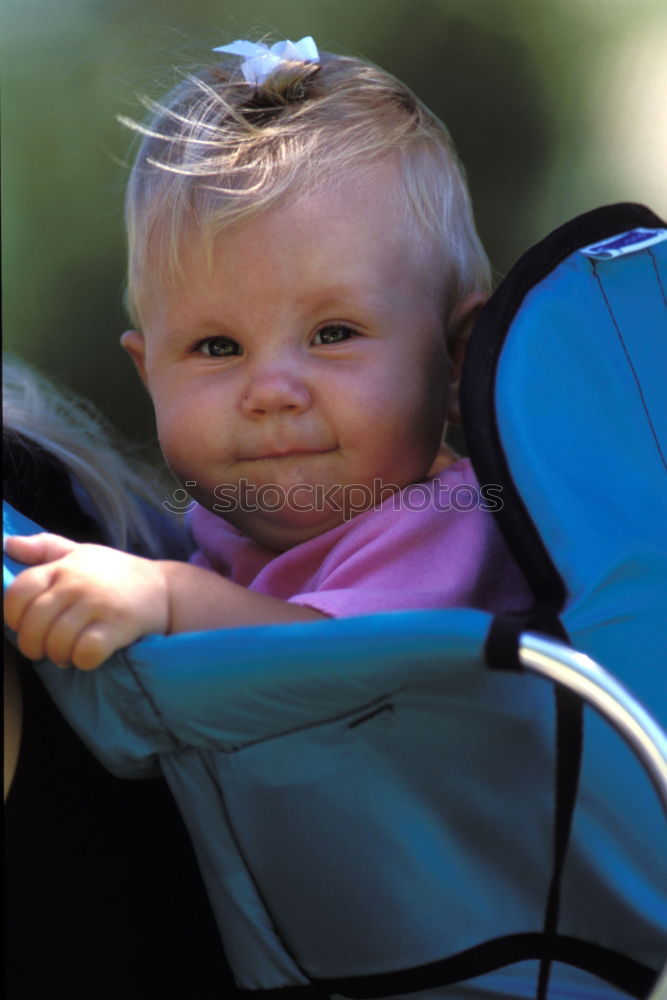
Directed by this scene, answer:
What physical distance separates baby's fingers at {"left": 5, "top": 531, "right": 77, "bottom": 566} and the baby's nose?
0.33m

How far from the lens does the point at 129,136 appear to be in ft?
7.01

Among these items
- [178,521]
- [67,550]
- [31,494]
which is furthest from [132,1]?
[67,550]

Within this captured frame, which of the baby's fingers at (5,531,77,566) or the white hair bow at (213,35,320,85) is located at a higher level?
the white hair bow at (213,35,320,85)

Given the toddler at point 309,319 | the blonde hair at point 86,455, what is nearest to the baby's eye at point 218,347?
the toddler at point 309,319

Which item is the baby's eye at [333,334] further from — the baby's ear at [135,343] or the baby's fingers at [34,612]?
the baby's fingers at [34,612]

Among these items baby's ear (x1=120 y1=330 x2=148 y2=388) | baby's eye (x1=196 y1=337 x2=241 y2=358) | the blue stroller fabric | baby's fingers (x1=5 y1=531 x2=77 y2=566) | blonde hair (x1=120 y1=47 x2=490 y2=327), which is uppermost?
blonde hair (x1=120 y1=47 x2=490 y2=327)

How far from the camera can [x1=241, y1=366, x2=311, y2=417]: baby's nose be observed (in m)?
1.25

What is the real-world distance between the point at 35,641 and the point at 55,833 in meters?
0.23

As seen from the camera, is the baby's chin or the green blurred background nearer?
the baby's chin

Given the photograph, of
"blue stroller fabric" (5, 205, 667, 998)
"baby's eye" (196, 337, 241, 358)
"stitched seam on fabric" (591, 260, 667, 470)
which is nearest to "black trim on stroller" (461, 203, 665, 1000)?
"blue stroller fabric" (5, 205, 667, 998)

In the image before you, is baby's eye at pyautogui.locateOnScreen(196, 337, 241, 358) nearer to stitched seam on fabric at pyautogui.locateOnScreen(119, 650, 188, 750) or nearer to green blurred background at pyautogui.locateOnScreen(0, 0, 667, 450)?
stitched seam on fabric at pyautogui.locateOnScreen(119, 650, 188, 750)

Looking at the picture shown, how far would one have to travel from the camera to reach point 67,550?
995 millimetres

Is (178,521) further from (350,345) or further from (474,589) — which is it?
(474,589)

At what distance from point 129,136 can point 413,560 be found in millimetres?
1287
